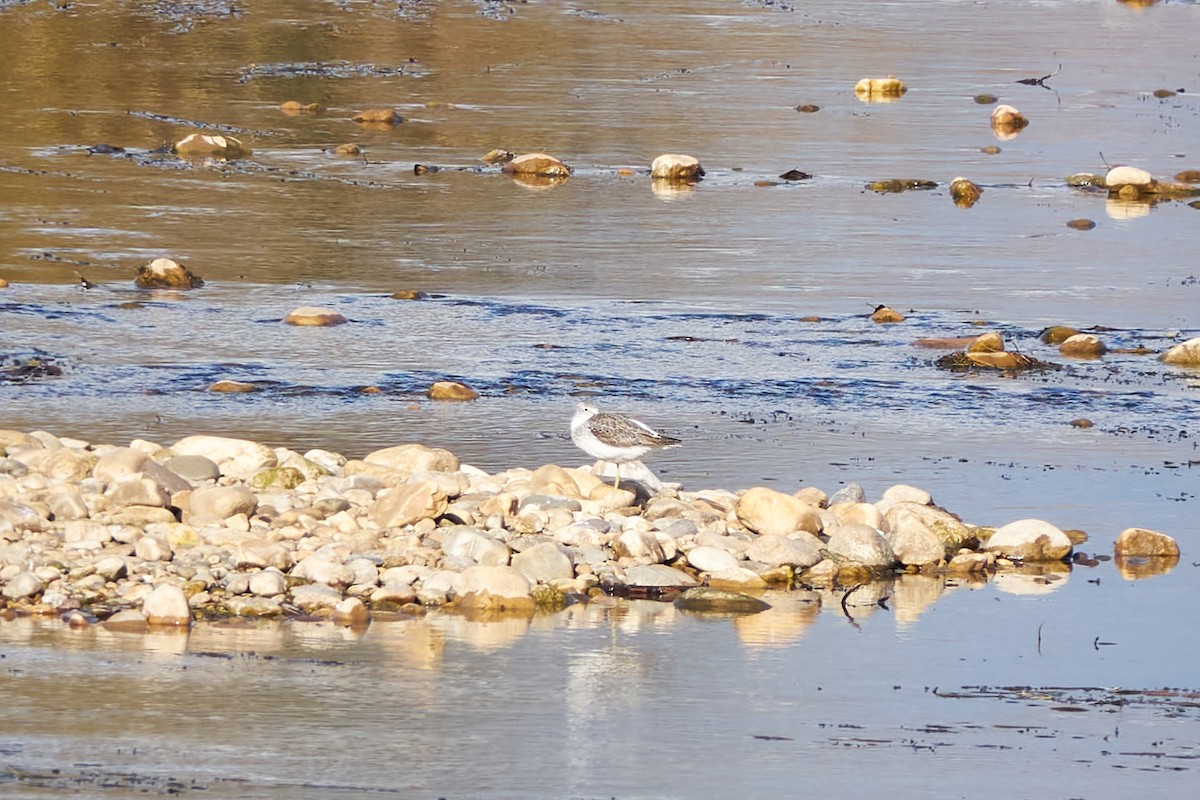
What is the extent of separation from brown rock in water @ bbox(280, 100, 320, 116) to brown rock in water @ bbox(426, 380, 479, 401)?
16.3m

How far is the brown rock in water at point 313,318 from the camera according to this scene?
782 inches

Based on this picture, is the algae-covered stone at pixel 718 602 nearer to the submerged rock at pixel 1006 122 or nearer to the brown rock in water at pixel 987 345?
Result: the brown rock in water at pixel 987 345

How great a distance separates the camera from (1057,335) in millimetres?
19703

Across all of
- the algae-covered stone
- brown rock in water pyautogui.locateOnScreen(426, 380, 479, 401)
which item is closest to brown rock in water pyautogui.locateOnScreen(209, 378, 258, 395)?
brown rock in water pyautogui.locateOnScreen(426, 380, 479, 401)

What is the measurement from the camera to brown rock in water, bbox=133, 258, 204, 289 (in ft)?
70.0

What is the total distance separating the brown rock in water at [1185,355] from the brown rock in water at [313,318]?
729 cm

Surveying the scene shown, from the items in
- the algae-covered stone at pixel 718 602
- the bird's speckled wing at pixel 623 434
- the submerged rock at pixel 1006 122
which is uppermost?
the submerged rock at pixel 1006 122

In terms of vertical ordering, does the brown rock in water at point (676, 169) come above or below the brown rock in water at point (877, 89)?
below

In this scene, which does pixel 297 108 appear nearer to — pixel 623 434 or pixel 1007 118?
pixel 1007 118

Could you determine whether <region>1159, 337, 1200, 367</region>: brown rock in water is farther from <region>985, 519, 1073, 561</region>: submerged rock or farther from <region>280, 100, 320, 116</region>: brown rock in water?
<region>280, 100, 320, 116</region>: brown rock in water

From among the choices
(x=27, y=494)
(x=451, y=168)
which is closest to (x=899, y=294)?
(x=451, y=168)

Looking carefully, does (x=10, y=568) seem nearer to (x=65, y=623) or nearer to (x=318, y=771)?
(x=65, y=623)

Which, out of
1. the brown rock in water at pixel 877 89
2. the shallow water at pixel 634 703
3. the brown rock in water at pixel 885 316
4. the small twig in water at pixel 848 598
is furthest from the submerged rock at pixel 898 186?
the shallow water at pixel 634 703

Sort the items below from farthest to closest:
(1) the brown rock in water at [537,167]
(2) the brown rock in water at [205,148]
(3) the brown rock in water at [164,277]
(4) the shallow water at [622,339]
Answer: (2) the brown rock in water at [205,148], (1) the brown rock in water at [537,167], (3) the brown rock in water at [164,277], (4) the shallow water at [622,339]
